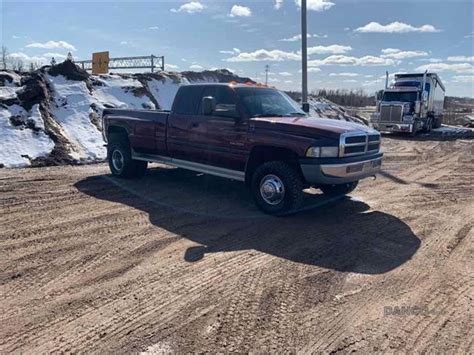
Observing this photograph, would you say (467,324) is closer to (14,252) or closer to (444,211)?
(444,211)

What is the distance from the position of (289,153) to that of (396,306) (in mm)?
3129

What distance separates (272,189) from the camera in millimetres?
6574

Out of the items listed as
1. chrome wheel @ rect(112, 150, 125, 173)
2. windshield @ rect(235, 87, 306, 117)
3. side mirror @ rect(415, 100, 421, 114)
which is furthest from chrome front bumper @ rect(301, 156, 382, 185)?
side mirror @ rect(415, 100, 421, 114)

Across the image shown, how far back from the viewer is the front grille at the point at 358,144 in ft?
20.5

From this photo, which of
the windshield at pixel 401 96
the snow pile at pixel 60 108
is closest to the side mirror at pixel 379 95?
the windshield at pixel 401 96

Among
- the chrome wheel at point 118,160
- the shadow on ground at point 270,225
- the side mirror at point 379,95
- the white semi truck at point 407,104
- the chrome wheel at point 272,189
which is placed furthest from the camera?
the side mirror at point 379,95

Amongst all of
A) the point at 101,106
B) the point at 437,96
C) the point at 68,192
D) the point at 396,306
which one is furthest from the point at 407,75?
the point at 396,306

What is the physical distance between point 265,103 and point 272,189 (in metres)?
1.65

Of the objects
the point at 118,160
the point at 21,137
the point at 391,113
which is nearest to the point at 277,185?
the point at 118,160

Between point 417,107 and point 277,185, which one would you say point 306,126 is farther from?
point 417,107

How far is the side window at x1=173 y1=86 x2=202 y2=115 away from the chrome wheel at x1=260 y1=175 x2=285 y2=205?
2022mm

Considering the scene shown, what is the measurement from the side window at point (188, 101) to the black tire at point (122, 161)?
1688 mm

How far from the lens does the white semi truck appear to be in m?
22.8

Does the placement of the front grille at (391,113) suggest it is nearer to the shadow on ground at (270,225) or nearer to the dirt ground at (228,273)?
the dirt ground at (228,273)
